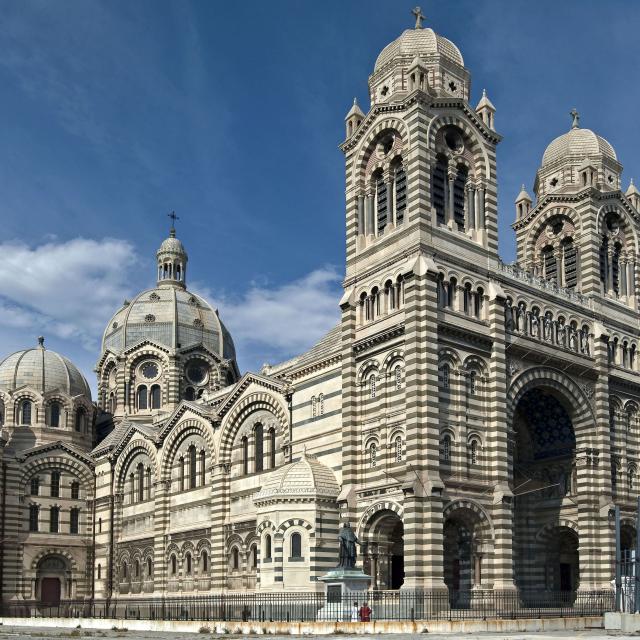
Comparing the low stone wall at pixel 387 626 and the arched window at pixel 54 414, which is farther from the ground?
the arched window at pixel 54 414

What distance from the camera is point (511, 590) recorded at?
41469 millimetres

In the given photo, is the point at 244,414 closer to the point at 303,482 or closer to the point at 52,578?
the point at 303,482

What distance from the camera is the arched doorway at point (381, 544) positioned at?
42000 mm

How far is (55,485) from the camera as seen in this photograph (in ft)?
220

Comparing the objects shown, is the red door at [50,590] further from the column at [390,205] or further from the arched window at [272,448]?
the column at [390,205]

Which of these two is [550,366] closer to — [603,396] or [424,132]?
[603,396]

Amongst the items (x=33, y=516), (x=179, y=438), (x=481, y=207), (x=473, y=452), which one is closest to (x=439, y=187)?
(x=481, y=207)

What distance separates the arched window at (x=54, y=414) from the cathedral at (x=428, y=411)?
18.5 ft

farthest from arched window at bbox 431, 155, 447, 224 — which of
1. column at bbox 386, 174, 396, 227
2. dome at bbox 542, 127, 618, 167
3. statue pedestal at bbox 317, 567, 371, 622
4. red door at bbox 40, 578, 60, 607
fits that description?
red door at bbox 40, 578, 60, 607

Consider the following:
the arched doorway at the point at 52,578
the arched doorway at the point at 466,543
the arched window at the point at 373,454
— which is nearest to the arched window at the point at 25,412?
the arched doorway at the point at 52,578

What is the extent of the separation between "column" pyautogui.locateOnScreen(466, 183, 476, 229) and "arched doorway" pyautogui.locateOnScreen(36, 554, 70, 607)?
38.2m

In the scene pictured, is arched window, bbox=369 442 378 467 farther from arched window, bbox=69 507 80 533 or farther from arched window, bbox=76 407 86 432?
arched window, bbox=76 407 86 432

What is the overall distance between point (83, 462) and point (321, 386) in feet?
87.3

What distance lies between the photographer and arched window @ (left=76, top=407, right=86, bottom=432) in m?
71.2
